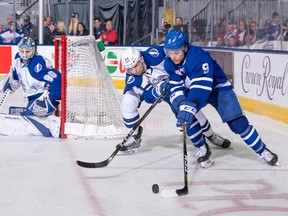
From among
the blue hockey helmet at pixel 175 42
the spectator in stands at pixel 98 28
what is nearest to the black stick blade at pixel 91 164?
the blue hockey helmet at pixel 175 42

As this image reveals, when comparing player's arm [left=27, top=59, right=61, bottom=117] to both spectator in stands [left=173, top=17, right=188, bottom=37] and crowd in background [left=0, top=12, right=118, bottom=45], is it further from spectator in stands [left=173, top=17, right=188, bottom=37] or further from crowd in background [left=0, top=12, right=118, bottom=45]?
crowd in background [left=0, top=12, right=118, bottom=45]

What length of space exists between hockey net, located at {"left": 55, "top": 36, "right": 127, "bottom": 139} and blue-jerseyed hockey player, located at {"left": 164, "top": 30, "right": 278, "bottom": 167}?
129 centimetres

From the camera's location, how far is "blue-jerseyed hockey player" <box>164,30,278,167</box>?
3928 millimetres

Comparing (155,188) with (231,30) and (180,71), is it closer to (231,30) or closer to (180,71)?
(180,71)

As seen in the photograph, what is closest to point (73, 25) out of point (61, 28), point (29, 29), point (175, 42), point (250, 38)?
point (61, 28)

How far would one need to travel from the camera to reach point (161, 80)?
459 centimetres

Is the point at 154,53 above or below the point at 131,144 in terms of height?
above

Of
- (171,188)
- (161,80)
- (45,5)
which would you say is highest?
(45,5)

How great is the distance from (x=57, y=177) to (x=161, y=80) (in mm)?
1045

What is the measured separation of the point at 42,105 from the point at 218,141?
1.57 m

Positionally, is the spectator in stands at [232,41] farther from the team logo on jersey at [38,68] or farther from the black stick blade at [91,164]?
the black stick blade at [91,164]

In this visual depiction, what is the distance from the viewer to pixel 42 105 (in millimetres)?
5645

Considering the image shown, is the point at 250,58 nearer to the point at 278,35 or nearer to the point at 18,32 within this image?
the point at 278,35

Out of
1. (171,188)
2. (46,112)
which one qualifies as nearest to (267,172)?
(171,188)
